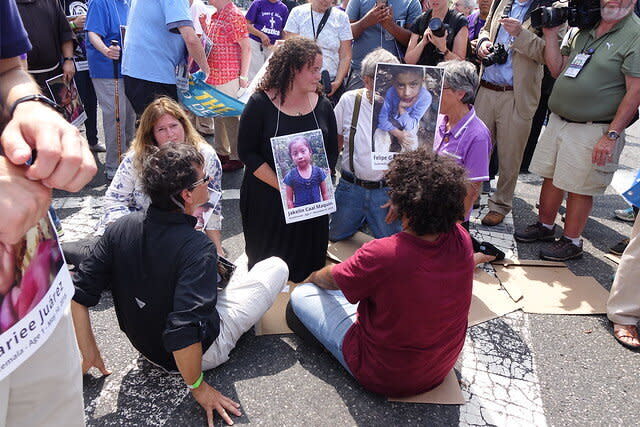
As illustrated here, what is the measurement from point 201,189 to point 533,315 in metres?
2.21

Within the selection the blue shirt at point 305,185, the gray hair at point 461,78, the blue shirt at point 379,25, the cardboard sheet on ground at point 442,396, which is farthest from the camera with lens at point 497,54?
the cardboard sheet on ground at point 442,396

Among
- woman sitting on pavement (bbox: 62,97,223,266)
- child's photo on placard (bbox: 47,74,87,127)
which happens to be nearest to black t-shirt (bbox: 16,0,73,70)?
child's photo on placard (bbox: 47,74,87,127)

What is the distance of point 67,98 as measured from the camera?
13.3 ft

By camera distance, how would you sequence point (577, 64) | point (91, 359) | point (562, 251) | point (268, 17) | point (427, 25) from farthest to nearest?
point (268, 17) < point (427, 25) < point (562, 251) < point (577, 64) < point (91, 359)

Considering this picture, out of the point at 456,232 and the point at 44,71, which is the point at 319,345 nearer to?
the point at 456,232

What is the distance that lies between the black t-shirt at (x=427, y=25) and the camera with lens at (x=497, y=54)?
401 millimetres

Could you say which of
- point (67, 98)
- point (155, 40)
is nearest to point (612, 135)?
point (155, 40)

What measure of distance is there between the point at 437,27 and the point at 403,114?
146 centimetres

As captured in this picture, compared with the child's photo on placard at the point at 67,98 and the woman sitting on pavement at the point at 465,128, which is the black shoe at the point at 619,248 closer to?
the woman sitting on pavement at the point at 465,128

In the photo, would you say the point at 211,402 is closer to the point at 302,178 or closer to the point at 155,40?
the point at 302,178

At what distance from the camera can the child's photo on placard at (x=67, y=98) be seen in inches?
155

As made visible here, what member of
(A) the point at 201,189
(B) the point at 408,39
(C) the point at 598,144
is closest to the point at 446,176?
(A) the point at 201,189

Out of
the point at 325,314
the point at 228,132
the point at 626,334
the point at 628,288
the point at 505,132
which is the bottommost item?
the point at 626,334

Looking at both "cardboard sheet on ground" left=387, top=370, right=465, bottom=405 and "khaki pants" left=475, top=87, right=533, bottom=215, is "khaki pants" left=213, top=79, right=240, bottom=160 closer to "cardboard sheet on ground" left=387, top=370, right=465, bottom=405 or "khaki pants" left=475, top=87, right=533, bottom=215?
"khaki pants" left=475, top=87, right=533, bottom=215
